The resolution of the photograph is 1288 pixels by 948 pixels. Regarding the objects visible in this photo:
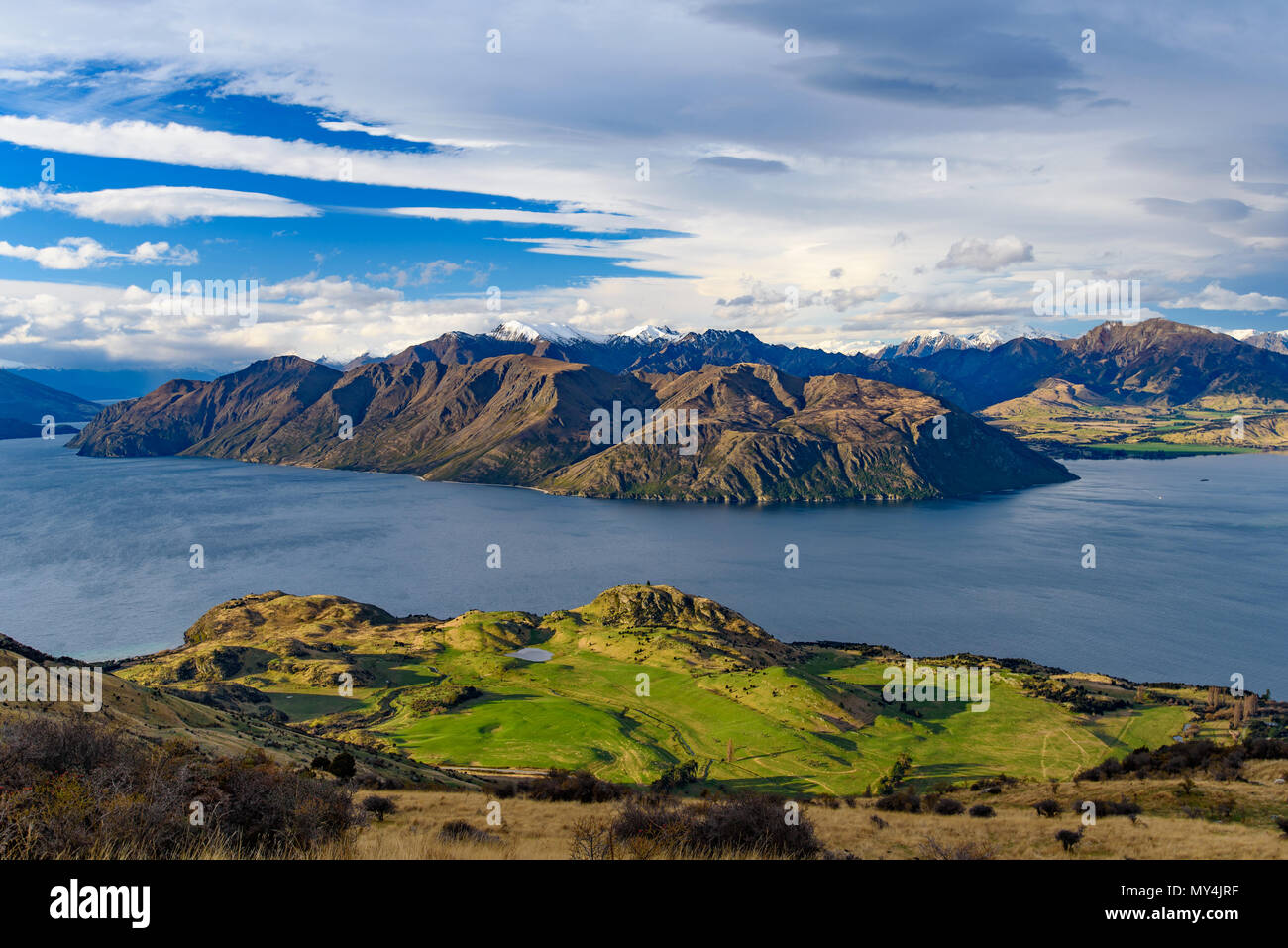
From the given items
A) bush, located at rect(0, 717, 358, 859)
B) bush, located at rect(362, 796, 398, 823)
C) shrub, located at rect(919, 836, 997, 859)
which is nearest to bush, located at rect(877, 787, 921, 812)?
shrub, located at rect(919, 836, 997, 859)

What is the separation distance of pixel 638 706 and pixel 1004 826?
55.1 meters

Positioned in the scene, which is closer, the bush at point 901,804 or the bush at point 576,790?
the bush at point 576,790

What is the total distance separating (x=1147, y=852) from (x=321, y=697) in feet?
275

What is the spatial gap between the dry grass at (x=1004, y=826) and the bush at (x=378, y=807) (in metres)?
0.48

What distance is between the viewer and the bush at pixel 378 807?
2663 centimetres

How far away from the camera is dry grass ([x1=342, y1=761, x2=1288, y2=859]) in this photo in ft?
75.9

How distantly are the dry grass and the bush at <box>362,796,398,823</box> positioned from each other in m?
0.48

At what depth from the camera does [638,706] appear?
266 ft

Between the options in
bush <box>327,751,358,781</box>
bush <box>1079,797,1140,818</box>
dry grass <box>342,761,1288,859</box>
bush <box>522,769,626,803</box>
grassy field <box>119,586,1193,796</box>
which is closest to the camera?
dry grass <box>342,761,1288,859</box>

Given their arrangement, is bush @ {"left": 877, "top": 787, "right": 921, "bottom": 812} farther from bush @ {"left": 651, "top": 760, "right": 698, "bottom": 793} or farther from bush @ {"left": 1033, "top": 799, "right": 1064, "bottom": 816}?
bush @ {"left": 651, "top": 760, "right": 698, "bottom": 793}

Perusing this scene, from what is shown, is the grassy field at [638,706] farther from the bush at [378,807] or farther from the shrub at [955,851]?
the shrub at [955,851]

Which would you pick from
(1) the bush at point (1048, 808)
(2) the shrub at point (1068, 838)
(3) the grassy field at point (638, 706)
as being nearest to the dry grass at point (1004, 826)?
(2) the shrub at point (1068, 838)

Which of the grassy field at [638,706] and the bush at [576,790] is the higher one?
the bush at [576,790]
